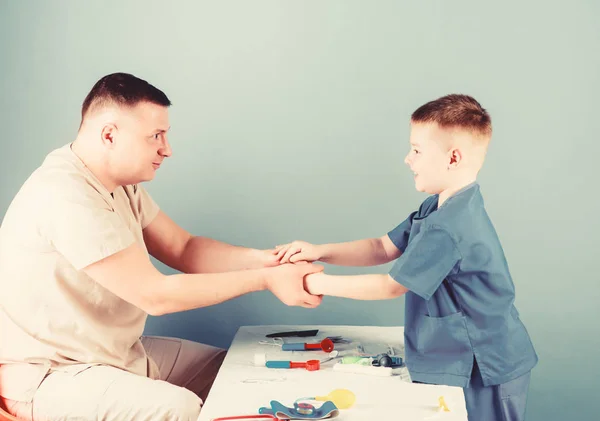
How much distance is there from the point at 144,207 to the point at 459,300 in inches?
37.7

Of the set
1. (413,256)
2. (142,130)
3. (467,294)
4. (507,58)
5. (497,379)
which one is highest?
(507,58)

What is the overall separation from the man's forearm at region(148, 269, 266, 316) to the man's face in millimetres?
306

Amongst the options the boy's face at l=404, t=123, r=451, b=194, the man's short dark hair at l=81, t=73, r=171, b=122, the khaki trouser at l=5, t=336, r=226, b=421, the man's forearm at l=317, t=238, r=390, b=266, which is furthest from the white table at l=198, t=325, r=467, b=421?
the man's short dark hair at l=81, t=73, r=171, b=122

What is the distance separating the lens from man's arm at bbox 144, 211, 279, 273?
2.15 meters

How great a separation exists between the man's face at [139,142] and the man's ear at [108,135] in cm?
1

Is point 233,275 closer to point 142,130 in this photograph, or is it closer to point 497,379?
point 142,130

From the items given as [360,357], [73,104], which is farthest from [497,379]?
[73,104]

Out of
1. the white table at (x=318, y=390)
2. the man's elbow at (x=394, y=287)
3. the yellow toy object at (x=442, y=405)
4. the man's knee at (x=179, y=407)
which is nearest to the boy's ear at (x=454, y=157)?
the man's elbow at (x=394, y=287)

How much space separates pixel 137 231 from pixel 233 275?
35 centimetres

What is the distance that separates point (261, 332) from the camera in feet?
6.68

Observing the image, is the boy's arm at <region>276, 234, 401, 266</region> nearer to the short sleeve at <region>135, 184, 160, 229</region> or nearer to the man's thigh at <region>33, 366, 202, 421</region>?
the short sleeve at <region>135, 184, 160, 229</region>

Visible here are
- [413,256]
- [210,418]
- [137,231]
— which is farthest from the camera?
[137,231]

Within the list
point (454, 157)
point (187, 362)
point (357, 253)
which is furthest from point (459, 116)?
point (187, 362)

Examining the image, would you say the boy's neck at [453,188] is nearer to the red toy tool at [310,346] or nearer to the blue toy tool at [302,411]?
the red toy tool at [310,346]
